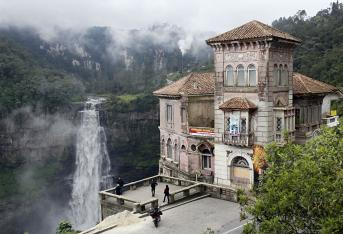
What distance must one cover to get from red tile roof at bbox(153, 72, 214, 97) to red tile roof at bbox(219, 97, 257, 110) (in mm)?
6174

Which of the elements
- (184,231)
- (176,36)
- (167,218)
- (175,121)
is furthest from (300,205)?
(176,36)

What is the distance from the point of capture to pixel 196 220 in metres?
26.8

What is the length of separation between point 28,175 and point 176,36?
9436cm

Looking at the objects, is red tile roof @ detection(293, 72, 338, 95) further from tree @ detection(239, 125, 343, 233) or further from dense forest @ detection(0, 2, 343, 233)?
tree @ detection(239, 125, 343, 233)

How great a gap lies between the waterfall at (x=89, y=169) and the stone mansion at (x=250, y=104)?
4354cm

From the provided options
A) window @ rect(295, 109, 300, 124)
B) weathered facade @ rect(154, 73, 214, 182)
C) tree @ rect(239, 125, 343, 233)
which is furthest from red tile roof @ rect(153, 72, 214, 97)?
tree @ rect(239, 125, 343, 233)

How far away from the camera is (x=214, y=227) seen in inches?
1011

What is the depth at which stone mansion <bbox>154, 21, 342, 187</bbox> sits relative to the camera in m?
32.7

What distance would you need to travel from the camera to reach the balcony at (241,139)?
109 feet

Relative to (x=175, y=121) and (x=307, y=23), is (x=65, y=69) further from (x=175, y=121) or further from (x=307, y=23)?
(x=175, y=121)

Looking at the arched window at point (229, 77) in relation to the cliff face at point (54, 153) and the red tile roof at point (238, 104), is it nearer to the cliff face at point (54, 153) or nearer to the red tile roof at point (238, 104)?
the red tile roof at point (238, 104)

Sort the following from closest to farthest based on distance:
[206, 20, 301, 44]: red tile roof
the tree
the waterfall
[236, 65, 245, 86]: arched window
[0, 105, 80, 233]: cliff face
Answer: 1. the tree
2. [206, 20, 301, 44]: red tile roof
3. [236, 65, 245, 86]: arched window
4. [0, 105, 80, 233]: cliff face
5. the waterfall

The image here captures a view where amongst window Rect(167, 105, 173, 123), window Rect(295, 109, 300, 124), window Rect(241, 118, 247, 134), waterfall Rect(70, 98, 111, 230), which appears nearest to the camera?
window Rect(241, 118, 247, 134)

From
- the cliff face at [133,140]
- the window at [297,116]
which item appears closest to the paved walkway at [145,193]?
the window at [297,116]
